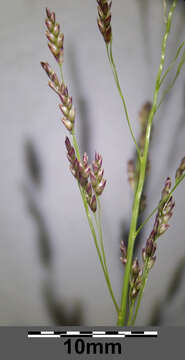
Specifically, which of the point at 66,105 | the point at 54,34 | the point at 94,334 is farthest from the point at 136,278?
the point at 54,34

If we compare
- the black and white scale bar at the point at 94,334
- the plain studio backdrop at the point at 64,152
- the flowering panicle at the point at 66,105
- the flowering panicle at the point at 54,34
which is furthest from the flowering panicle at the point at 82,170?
the plain studio backdrop at the point at 64,152

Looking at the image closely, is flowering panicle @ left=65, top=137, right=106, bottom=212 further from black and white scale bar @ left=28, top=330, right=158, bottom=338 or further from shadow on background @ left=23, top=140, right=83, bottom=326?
shadow on background @ left=23, top=140, right=83, bottom=326

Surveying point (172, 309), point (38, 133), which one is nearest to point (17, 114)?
point (38, 133)

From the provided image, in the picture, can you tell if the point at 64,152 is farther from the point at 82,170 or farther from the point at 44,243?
the point at 82,170

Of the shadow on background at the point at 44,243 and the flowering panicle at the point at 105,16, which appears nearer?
the flowering panicle at the point at 105,16

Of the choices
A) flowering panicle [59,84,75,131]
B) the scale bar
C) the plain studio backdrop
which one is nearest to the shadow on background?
the plain studio backdrop

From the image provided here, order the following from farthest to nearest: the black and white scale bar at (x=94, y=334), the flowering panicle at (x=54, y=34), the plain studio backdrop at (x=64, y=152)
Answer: the plain studio backdrop at (x=64, y=152) < the black and white scale bar at (x=94, y=334) < the flowering panicle at (x=54, y=34)

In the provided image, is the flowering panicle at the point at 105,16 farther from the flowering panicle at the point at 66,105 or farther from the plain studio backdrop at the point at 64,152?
the plain studio backdrop at the point at 64,152

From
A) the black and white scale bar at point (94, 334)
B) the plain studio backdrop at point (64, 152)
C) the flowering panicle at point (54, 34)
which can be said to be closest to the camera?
the flowering panicle at point (54, 34)
